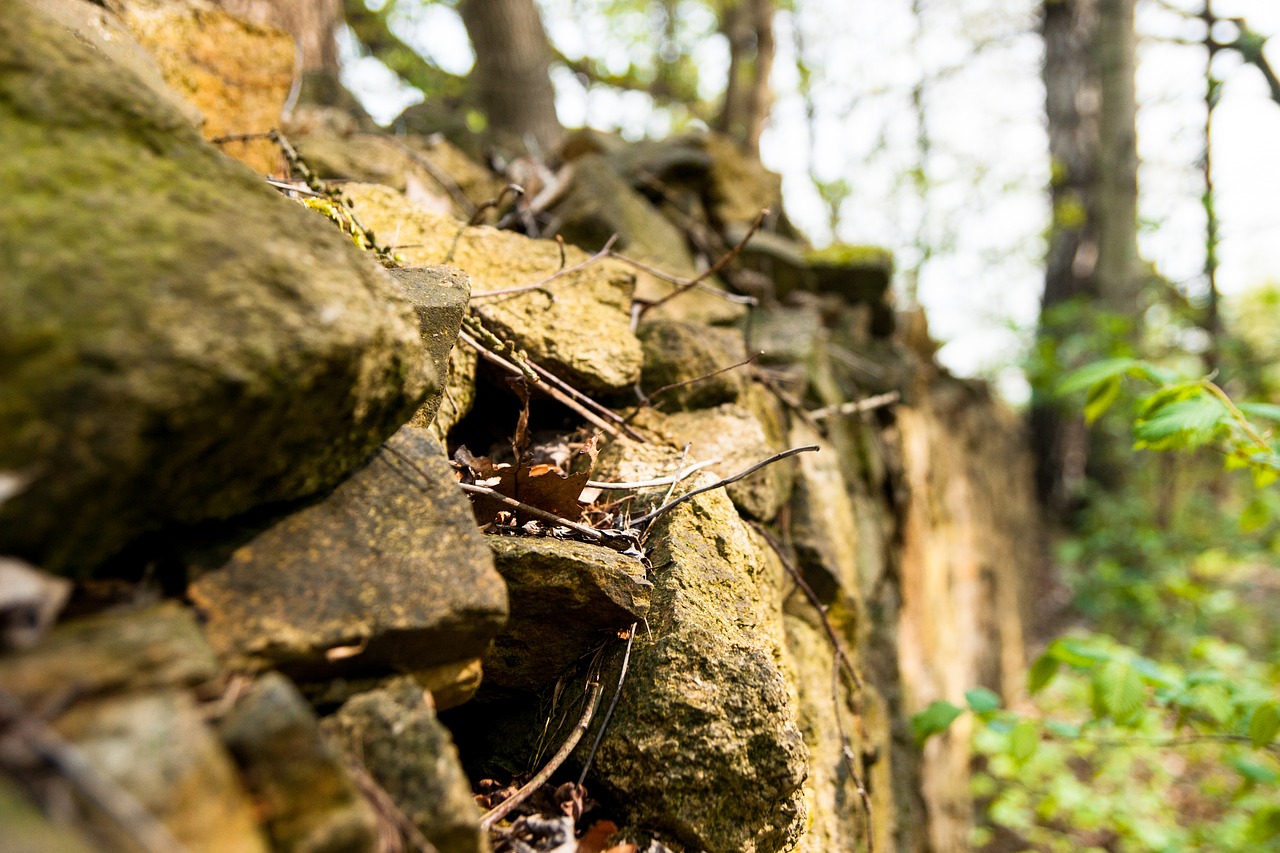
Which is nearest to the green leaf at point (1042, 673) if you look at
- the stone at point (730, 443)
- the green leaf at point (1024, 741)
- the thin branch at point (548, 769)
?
the green leaf at point (1024, 741)

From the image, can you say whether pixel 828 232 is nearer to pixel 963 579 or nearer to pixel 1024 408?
pixel 1024 408

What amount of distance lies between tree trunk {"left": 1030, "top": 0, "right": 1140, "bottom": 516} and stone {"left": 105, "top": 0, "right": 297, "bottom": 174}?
6603 mm

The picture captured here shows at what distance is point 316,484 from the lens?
37.3 inches

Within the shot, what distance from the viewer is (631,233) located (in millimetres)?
→ 2527

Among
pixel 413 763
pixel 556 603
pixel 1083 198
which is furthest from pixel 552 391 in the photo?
pixel 1083 198

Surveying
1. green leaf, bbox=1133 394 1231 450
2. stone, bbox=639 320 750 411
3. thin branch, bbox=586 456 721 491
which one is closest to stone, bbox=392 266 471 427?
thin branch, bbox=586 456 721 491

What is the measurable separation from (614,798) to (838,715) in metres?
0.80

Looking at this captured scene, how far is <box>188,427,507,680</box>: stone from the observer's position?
0.82 metres

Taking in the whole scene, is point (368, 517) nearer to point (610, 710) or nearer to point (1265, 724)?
point (610, 710)

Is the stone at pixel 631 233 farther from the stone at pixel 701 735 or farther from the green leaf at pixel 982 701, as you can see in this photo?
the green leaf at pixel 982 701

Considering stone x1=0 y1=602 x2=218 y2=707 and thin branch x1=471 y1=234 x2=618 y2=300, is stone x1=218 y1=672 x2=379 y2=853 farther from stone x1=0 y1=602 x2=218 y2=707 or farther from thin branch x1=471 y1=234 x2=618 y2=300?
thin branch x1=471 y1=234 x2=618 y2=300

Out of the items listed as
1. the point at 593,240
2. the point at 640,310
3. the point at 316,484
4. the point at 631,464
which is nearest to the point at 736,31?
the point at 593,240

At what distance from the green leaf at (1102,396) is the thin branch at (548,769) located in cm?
196

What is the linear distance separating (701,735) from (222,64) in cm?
225
